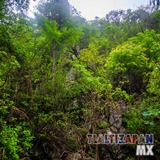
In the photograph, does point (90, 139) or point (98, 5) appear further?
point (98, 5)

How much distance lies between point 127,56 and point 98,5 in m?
12.6

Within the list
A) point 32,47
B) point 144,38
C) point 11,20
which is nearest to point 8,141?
point 11,20

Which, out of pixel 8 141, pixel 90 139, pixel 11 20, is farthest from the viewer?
pixel 90 139

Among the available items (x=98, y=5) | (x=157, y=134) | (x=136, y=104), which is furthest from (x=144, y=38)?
(x=98, y=5)

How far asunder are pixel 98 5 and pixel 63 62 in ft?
42.9

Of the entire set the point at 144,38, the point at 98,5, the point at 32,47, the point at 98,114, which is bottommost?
the point at 98,114

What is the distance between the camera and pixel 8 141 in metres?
5.33

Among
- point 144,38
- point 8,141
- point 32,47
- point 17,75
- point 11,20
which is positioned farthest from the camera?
point 144,38

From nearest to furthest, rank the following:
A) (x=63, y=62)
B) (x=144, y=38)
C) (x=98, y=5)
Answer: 1. (x=63, y=62)
2. (x=144, y=38)
3. (x=98, y=5)

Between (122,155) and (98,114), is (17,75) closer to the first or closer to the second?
(98,114)

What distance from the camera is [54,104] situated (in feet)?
27.6

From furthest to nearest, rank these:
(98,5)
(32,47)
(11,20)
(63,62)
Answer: (98,5)
(63,62)
(32,47)
(11,20)

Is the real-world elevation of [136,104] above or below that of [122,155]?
above

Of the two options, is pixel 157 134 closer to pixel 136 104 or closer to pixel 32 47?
pixel 136 104
